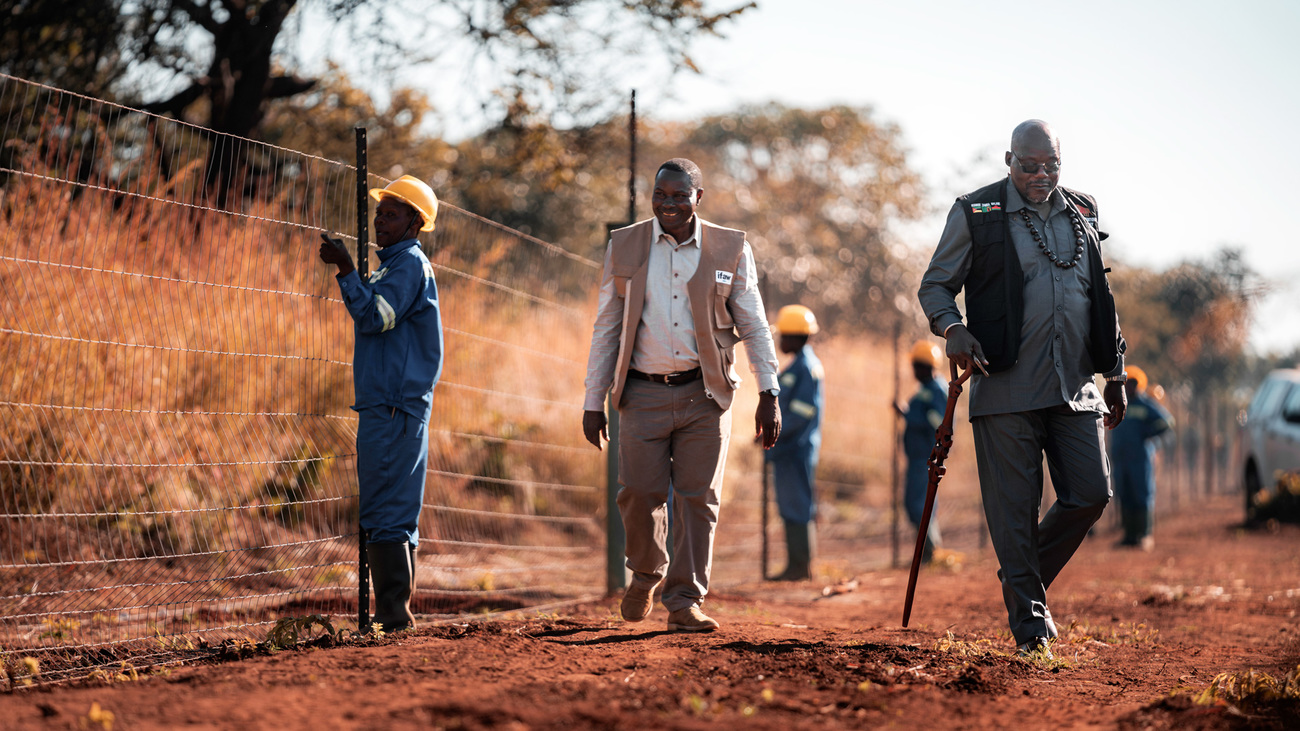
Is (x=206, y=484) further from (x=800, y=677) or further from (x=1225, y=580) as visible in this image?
(x=1225, y=580)

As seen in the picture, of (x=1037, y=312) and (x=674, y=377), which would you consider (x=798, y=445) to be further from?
(x=1037, y=312)

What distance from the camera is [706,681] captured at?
3.87 m

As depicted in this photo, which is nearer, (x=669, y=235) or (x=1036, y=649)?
(x=1036, y=649)

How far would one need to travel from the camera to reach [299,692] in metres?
3.54

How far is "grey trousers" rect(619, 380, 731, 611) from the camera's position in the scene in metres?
5.19

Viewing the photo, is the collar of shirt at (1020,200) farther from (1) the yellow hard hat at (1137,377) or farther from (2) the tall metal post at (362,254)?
(1) the yellow hard hat at (1137,377)

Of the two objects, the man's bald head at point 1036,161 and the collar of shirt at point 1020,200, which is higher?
the man's bald head at point 1036,161

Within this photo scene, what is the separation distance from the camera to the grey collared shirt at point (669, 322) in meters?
5.20

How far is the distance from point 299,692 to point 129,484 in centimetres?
315

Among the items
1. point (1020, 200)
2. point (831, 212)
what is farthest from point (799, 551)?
point (831, 212)

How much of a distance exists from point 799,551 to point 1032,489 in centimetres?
467

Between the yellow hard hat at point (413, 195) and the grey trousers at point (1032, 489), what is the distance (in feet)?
8.38

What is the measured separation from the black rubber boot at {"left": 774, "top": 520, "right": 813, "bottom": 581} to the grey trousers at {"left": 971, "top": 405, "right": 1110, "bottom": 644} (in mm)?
4489

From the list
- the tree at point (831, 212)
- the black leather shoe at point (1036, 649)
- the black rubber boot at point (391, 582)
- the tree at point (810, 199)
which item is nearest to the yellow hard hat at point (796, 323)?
the black leather shoe at point (1036, 649)
